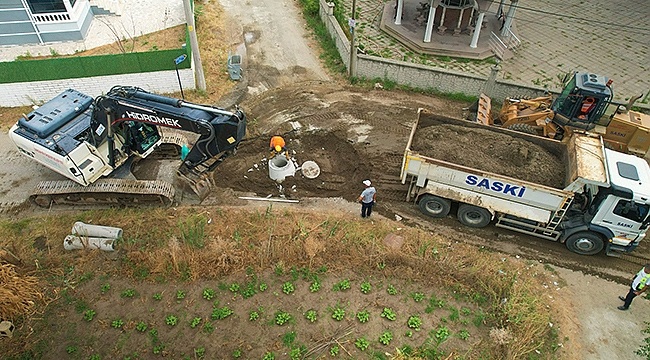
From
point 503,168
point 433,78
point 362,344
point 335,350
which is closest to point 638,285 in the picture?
point 503,168

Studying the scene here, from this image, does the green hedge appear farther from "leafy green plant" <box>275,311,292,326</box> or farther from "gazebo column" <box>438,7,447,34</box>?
"gazebo column" <box>438,7,447,34</box>

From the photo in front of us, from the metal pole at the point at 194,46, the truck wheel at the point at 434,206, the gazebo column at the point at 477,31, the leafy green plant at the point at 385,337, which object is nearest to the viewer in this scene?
the leafy green plant at the point at 385,337

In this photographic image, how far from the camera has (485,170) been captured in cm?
1071

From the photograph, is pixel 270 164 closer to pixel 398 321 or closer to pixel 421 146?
pixel 421 146

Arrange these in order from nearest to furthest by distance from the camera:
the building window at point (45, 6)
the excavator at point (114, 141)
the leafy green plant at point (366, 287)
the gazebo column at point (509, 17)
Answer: the leafy green plant at point (366, 287) < the excavator at point (114, 141) < the building window at point (45, 6) < the gazebo column at point (509, 17)

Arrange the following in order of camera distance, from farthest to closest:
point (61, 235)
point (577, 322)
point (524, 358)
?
1. point (61, 235)
2. point (577, 322)
3. point (524, 358)

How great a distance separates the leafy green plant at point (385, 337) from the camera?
28.5 ft

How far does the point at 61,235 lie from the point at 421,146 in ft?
31.0

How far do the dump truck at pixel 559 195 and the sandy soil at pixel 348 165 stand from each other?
20.4 inches

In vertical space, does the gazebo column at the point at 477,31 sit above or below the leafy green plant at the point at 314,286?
above

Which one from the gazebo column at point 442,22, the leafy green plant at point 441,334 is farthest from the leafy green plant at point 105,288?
the gazebo column at point 442,22

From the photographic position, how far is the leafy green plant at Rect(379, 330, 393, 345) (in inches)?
342

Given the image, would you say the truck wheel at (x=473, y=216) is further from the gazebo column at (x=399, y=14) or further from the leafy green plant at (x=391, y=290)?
the gazebo column at (x=399, y=14)

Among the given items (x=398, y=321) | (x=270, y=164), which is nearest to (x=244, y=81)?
(x=270, y=164)
